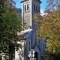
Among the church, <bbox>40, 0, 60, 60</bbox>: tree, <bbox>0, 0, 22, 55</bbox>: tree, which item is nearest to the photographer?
<bbox>40, 0, 60, 60</bbox>: tree

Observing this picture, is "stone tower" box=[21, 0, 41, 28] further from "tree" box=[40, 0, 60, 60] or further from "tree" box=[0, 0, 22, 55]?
"tree" box=[40, 0, 60, 60]

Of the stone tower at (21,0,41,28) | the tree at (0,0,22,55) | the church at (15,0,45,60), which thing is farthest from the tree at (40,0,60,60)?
the stone tower at (21,0,41,28)

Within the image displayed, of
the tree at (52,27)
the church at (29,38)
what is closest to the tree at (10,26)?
the church at (29,38)

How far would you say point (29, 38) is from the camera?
57.3 meters

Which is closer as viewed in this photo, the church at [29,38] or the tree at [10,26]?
the tree at [10,26]

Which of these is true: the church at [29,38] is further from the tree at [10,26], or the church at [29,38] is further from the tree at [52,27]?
the tree at [52,27]

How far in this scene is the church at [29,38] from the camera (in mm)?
54031

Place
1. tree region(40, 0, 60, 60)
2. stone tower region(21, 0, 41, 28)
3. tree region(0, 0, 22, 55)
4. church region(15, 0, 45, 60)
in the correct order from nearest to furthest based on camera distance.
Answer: tree region(40, 0, 60, 60)
tree region(0, 0, 22, 55)
church region(15, 0, 45, 60)
stone tower region(21, 0, 41, 28)

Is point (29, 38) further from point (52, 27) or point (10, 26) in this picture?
point (52, 27)

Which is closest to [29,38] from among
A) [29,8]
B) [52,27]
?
[29,8]

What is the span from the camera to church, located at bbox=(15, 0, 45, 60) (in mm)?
54031

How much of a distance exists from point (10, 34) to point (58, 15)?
14.0 meters

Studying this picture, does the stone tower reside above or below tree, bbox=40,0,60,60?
above

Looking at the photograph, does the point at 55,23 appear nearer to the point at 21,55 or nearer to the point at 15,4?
the point at 15,4
